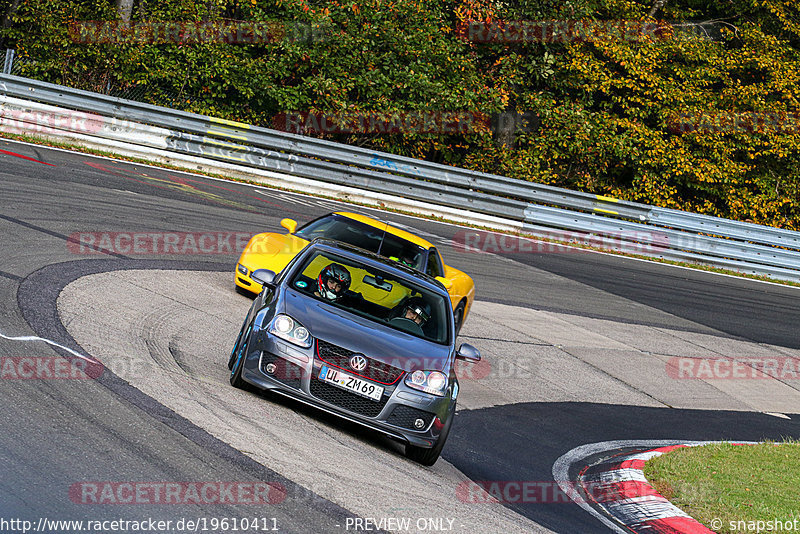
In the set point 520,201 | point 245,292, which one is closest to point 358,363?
point 245,292

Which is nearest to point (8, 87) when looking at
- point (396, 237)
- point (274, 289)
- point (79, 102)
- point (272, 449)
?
point (79, 102)

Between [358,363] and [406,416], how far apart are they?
553 millimetres

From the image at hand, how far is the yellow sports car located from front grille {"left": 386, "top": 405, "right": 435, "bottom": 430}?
3947 millimetres

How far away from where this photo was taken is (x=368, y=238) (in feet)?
36.6

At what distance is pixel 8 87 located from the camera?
63.5 ft

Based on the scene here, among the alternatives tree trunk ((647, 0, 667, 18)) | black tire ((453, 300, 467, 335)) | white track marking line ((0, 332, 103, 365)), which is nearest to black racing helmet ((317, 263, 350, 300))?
white track marking line ((0, 332, 103, 365))

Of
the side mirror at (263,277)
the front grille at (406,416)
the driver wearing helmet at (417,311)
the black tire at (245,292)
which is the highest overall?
the side mirror at (263,277)

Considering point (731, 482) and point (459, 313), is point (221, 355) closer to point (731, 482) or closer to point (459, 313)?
point (459, 313)

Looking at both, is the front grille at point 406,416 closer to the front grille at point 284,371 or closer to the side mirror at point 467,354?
the front grille at point 284,371

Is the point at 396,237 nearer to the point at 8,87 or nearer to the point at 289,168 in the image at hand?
the point at 289,168

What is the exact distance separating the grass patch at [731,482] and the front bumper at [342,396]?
217cm

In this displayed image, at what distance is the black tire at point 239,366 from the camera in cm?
723

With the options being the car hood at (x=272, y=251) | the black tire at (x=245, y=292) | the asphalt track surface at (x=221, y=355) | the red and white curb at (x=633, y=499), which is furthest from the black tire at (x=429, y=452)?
the black tire at (x=245, y=292)

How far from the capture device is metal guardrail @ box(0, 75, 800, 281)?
2136 centimetres
